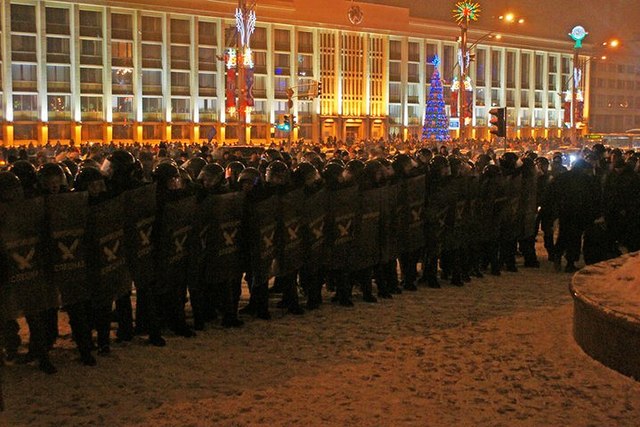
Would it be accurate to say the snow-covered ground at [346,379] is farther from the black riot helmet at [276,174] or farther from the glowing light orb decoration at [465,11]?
the glowing light orb decoration at [465,11]

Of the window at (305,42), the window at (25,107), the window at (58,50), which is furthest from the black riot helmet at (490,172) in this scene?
the window at (305,42)

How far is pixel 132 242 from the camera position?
7914 mm

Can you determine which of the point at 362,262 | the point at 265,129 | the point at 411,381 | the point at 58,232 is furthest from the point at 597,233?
the point at 265,129

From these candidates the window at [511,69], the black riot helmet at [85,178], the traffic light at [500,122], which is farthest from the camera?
the window at [511,69]

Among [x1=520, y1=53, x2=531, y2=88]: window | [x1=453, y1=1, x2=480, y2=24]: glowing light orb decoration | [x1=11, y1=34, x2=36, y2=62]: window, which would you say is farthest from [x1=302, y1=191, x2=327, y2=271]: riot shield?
[x1=520, y1=53, x2=531, y2=88]: window

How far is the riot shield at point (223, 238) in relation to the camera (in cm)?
871

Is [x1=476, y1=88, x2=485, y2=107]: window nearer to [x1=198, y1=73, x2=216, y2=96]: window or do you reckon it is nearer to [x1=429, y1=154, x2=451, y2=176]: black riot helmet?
[x1=198, y1=73, x2=216, y2=96]: window

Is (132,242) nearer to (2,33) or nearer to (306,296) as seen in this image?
(306,296)

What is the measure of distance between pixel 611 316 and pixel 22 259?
16.0 feet

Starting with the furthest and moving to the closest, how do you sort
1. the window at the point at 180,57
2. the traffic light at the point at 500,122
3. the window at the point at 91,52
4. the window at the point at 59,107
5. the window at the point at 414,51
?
1. the window at the point at 414,51
2. the window at the point at 180,57
3. the window at the point at 91,52
4. the window at the point at 59,107
5. the traffic light at the point at 500,122

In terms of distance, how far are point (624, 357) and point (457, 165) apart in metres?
5.16

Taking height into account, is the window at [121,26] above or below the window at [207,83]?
above

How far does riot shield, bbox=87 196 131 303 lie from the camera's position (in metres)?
7.45

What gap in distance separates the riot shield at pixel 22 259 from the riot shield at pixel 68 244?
9 centimetres
